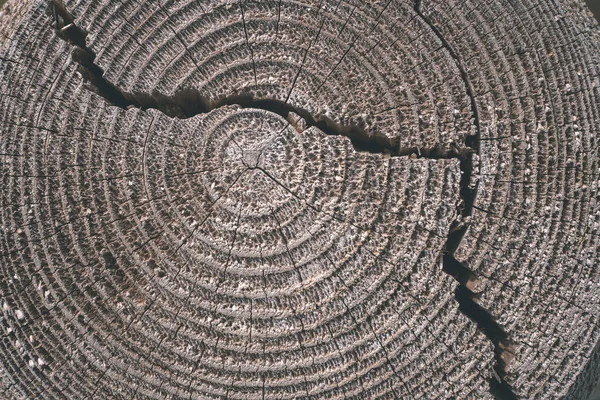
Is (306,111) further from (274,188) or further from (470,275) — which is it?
(470,275)

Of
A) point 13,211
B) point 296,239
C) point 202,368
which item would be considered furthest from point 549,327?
point 13,211

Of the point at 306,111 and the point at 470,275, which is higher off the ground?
the point at 306,111

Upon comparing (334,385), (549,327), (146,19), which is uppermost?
(146,19)

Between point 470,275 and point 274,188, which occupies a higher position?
point 274,188

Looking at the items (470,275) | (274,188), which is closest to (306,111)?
(274,188)

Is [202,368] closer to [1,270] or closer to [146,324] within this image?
[146,324]
